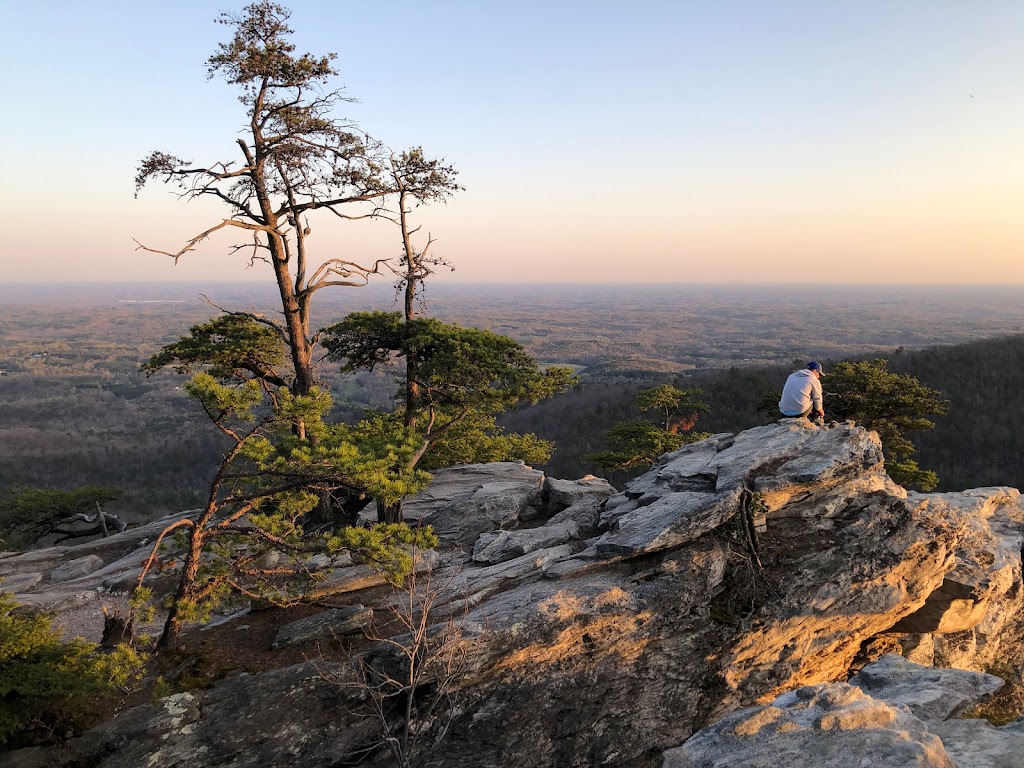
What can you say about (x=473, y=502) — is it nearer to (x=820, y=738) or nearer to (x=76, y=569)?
A: (x=820, y=738)

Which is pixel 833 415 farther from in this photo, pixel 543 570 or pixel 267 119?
pixel 267 119

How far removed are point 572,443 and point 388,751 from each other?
46460 mm

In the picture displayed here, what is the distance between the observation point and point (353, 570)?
1156 centimetres

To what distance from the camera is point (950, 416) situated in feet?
137

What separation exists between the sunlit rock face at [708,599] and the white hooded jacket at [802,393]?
618mm

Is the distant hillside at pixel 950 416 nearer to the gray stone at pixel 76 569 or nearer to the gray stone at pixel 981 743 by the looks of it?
the gray stone at pixel 76 569

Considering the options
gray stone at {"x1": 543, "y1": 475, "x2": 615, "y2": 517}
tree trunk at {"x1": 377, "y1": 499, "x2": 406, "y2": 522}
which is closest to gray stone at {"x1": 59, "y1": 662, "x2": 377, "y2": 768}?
tree trunk at {"x1": 377, "y1": 499, "x2": 406, "y2": 522}

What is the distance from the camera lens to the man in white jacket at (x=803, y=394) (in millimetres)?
12539

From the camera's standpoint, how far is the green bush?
655 centimetres

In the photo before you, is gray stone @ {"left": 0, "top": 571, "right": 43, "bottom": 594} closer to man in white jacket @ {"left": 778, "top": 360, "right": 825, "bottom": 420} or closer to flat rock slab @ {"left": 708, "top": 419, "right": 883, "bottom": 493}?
flat rock slab @ {"left": 708, "top": 419, "right": 883, "bottom": 493}

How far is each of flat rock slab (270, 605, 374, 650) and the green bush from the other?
250cm

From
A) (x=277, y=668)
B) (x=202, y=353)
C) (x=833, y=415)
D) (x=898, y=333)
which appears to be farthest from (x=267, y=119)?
(x=898, y=333)

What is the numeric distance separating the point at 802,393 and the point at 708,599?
5612 millimetres

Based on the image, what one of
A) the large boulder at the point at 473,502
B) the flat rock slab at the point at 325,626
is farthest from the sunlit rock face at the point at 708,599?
the flat rock slab at the point at 325,626
